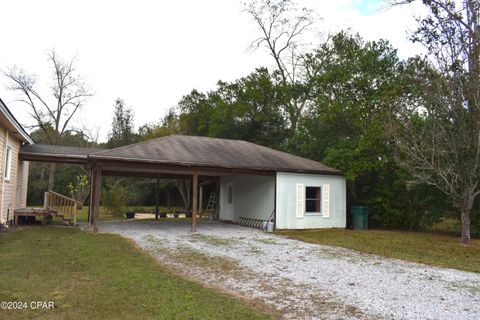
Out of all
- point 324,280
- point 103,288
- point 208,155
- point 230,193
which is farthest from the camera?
point 230,193

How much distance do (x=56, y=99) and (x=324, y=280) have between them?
101 feet

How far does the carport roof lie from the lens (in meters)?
13.3

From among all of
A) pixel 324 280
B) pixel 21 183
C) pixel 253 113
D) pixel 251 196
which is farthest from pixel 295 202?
pixel 253 113

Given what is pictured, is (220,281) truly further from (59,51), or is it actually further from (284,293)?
(59,51)

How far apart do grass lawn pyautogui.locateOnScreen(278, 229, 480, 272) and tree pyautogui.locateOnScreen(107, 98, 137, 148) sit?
2910cm

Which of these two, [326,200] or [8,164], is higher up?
[8,164]

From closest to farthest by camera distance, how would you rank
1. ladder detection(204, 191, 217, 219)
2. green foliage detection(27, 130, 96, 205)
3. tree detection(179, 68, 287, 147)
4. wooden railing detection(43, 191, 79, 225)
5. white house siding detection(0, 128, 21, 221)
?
white house siding detection(0, 128, 21, 221) → wooden railing detection(43, 191, 79, 225) → ladder detection(204, 191, 217, 219) → tree detection(179, 68, 287, 147) → green foliage detection(27, 130, 96, 205)

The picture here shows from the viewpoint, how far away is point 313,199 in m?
16.4

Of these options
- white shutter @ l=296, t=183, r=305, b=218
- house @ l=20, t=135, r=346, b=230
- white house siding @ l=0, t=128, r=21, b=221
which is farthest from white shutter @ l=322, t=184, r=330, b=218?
white house siding @ l=0, t=128, r=21, b=221

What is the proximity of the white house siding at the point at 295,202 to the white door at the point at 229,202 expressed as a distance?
4.36m

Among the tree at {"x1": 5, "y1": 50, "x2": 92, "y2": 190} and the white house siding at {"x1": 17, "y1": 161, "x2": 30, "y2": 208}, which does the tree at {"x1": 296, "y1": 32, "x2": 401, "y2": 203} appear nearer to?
the white house siding at {"x1": 17, "y1": 161, "x2": 30, "y2": 208}

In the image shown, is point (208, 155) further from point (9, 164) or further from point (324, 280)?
point (324, 280)

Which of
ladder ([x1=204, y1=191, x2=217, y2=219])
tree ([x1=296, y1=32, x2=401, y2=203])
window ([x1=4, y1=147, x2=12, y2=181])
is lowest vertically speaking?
ladder ([x1=204, y1=191, x2=217, y2=219])

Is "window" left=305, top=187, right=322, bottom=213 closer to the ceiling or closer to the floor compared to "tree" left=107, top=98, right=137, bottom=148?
closer to the floor
